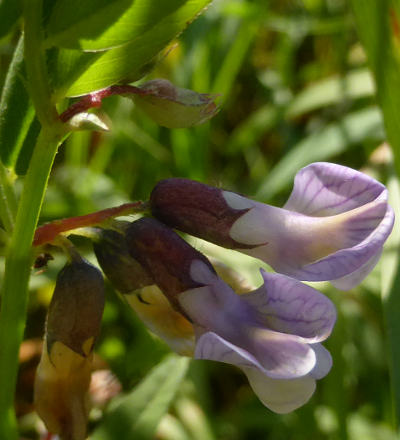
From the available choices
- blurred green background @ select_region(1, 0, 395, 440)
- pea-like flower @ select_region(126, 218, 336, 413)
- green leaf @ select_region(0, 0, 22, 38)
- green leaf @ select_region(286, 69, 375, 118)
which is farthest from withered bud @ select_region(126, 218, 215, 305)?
green leaf @ select_region(286, 69, 375, 118)

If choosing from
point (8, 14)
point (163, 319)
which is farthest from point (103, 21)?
point (163, 319)

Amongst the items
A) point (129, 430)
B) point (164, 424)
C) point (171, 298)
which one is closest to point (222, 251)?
point (164, 424)

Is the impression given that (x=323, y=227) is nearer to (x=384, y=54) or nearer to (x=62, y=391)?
(x=62, y=391)

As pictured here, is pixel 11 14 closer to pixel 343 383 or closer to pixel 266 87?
pixel 343 383

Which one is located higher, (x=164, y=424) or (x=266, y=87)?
(x=266, y=87)

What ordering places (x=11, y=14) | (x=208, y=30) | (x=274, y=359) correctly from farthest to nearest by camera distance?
(x=208, y=30) < (x=11, y=14) < (x=274, y=359)

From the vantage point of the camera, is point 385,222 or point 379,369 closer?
point 385,222

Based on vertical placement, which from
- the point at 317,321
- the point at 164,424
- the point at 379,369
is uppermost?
the point at 317,321
